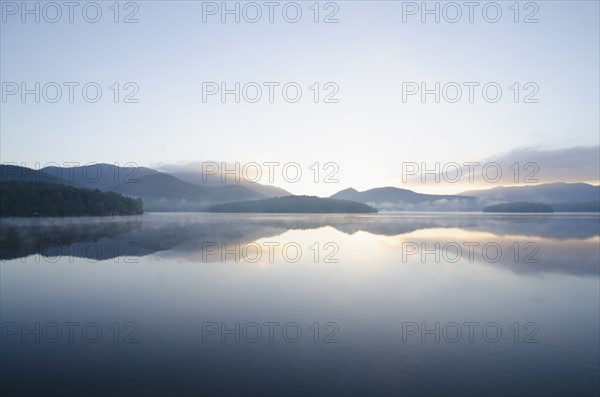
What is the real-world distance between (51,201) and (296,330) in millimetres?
146068

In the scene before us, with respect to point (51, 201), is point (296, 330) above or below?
below

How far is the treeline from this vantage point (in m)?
121

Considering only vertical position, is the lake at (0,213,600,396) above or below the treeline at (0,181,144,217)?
below

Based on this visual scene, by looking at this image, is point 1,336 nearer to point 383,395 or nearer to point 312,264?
point 383,395

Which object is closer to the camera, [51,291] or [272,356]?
[272,356]

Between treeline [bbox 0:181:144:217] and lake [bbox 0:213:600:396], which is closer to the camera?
lake [bbox 0:213:600:396]

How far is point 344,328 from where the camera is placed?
16.5 metres

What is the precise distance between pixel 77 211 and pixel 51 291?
456 ft

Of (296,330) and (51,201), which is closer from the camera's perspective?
(296,330)

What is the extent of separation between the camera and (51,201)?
427 ft

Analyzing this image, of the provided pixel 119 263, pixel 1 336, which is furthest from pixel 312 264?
pixel 1 336

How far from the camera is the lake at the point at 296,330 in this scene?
37.3 ft

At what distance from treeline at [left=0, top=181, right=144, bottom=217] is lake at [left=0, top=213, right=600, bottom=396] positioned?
114 m

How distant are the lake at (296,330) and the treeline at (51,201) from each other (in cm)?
11414
